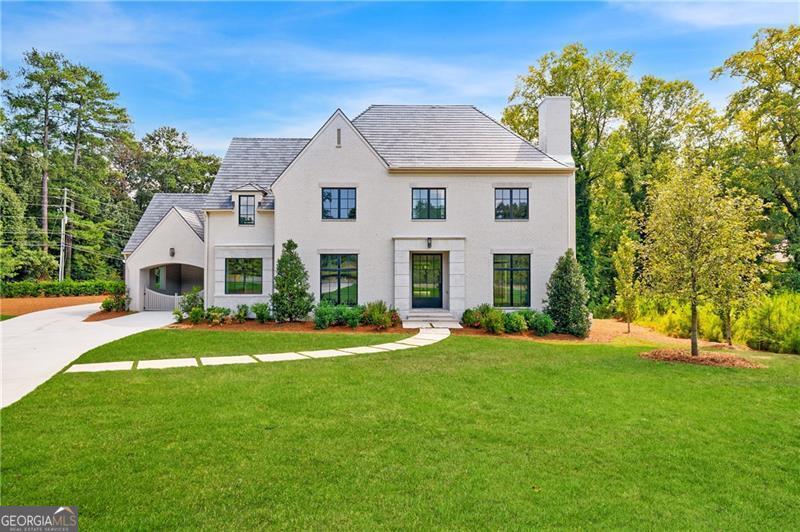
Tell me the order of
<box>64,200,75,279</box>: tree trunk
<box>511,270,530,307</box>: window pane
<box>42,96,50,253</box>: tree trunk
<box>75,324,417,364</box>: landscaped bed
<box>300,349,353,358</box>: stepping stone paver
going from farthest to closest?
<box>64,200,75,279</box>: tree trunk
<box>42,96,50,253</box>: tree trunk
<box>511,270,530,307</box>: window pane
<box>300,349,353,358</box>: stepping stone paver
<box>75,324,417,364</box>: landscaped bed

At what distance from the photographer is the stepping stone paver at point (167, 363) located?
9367 millimetres

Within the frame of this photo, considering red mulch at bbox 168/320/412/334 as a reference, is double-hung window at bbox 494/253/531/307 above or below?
above

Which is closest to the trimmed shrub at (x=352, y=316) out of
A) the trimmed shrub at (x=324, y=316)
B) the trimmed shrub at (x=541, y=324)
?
the trimmed shrub at (x=324, y=316)

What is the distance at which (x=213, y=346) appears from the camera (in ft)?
38.9

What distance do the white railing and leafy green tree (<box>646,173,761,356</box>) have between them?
20.8 m

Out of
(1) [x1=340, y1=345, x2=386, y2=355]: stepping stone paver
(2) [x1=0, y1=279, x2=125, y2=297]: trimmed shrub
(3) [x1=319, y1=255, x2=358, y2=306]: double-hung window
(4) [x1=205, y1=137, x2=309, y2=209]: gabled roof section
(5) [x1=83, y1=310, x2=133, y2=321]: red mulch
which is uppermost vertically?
(4) [x1=205, y1=137, x2=309, y2=209]: gabled roof section

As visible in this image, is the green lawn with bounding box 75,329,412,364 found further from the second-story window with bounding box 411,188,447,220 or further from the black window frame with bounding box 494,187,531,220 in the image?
the black window frame with bounding box 494,187,531,220

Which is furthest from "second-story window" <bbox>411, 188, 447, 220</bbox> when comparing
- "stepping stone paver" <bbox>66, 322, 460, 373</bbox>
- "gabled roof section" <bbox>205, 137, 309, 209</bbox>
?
"gabled roof section" <bbox>205, 137, 309, 209</bbox>

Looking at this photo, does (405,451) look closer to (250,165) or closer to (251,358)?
(251,358)

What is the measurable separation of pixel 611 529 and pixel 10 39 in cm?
1033

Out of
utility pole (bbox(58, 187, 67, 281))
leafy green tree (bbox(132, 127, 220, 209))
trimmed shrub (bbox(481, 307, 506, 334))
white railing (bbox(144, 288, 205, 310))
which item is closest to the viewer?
trimmed shrub (bbox(481, 307, 506, 334))

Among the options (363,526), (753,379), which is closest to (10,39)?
(363,526)

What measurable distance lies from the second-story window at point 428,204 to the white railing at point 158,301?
12.9 m

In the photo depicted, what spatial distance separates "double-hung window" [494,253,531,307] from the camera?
17.8 metres
